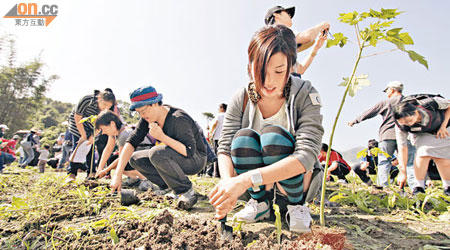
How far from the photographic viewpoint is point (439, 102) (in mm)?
2605

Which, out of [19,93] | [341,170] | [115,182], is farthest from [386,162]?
[19,93]

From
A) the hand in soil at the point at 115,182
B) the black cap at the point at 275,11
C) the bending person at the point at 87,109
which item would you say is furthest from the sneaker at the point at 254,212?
the bending person at the point at 87,109

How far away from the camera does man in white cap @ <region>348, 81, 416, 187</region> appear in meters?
3.54

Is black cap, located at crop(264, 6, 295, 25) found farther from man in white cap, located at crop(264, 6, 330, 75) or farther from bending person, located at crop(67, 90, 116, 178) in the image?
bending person, located at crop(67, 90, 116, 178)

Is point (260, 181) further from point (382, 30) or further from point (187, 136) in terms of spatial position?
point (187, 136)

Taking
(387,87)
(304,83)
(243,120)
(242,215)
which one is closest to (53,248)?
(242,215)

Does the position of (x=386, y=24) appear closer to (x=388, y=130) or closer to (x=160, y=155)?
(x=160, y=155)

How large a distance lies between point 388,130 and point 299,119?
2934 millimetres

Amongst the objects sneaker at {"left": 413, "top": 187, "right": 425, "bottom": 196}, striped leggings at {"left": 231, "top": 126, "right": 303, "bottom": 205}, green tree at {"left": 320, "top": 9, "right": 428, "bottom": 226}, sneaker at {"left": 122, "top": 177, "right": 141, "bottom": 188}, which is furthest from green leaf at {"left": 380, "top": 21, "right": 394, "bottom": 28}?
sneaker at {"left": 122, "top": 177, "right": 141, "bottom": 188}

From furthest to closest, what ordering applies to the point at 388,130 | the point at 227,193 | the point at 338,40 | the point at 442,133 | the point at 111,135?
the point at 388,130, the point at 111,135, the point at 442,133, the point at 338,40, the point at 227,193

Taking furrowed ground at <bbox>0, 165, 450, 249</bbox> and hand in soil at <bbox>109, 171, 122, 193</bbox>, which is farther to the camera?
hand in soil at <bbox>109, 171, 122, 193</bbox>

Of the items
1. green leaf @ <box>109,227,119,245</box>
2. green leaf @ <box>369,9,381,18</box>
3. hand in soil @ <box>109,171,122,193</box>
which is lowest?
green leaf @ <box>109,227,119,245</box>

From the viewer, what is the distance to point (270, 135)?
1439 millimetres

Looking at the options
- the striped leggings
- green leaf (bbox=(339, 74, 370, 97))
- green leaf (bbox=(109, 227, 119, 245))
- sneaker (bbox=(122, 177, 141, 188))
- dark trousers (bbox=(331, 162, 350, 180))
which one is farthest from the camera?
dark trousers (bbox=(331, 162, 350, 180))
